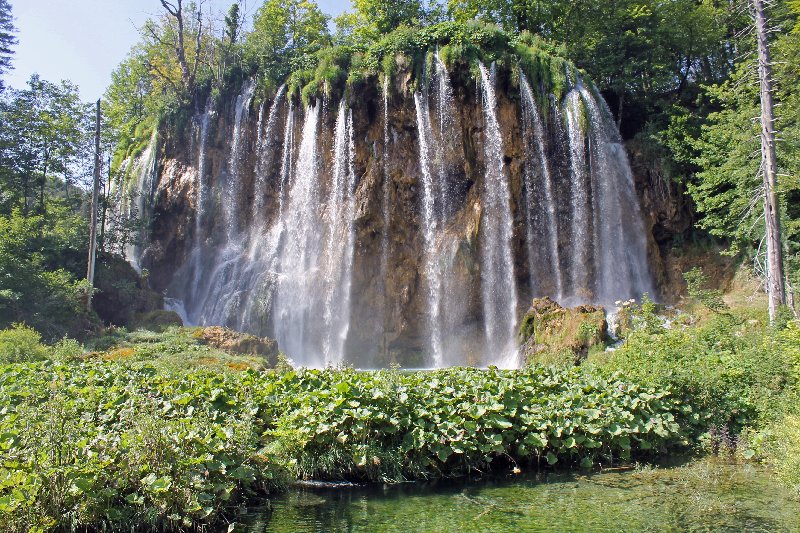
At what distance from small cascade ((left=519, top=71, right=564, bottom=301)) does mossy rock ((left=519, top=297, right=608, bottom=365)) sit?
5.23 metres

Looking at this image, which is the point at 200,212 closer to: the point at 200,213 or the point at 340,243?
the point at 200,213

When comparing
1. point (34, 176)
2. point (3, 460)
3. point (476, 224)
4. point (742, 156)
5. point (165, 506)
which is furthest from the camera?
point (34, 176)

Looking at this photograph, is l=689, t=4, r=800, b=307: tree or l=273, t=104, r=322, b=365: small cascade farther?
l=273, t=104, r=322, b=365: small cascade

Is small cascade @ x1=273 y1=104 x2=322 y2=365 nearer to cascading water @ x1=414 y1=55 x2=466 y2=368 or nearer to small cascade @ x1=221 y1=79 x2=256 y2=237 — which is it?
small cascade @ x1=221 y1=79 x2=256 y2=237

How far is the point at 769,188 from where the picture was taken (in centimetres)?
1548

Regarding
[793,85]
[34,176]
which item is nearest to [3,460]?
[793,85]

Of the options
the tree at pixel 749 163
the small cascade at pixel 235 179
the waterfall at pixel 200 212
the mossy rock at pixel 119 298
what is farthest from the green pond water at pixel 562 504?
the waterfall at pixel 200 212

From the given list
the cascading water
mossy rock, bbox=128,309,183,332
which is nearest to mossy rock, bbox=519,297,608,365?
the cascading water

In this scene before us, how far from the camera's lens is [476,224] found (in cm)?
2405

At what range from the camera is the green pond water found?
249 inches

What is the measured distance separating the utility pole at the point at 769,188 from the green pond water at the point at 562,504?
8.04 meters

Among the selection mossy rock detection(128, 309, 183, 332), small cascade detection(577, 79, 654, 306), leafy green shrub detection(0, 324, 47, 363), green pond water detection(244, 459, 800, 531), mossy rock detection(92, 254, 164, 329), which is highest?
small cascade detection(577, 79, 654, 306)

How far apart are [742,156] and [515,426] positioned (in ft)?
58.5

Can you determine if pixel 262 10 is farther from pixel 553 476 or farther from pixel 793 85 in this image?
pixel 553 476
